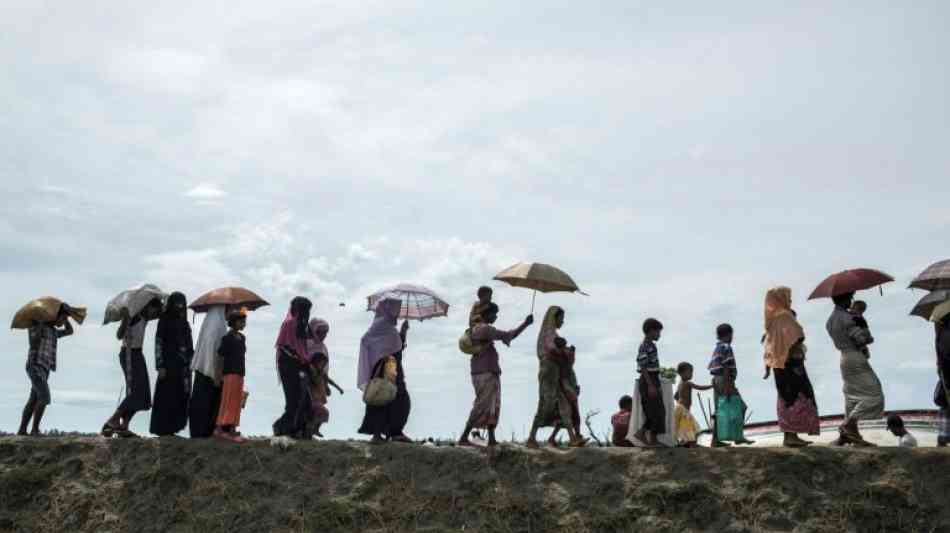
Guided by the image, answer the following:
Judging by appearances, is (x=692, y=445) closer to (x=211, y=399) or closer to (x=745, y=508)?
(x=745, y=508)

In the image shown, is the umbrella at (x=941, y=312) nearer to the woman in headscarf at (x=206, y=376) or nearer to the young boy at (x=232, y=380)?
the young boy at (x=232, y=380)

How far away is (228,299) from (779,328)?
7.03 meters

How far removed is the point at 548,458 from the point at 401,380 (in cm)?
234

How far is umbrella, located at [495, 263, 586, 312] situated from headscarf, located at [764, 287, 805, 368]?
8.05 feet

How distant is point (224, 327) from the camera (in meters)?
13.8

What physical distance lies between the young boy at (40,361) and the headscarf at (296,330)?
337cm

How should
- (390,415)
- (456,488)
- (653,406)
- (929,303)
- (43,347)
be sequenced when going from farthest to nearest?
(43,347) → (929,303) → (390,415) → (653,406) → (456,488)

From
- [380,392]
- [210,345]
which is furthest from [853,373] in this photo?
[210,345]

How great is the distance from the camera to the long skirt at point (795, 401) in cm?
1227

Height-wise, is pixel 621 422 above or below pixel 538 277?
below

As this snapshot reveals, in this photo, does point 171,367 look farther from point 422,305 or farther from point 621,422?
point 621,422

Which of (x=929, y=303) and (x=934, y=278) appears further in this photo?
(x=929, y=303)

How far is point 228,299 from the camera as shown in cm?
1358

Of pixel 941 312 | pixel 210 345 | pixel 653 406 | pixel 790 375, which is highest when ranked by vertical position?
pixel 941 312
